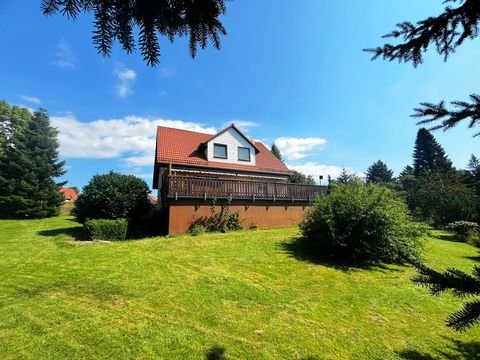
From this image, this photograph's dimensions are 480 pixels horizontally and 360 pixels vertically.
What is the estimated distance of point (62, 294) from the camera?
5633 millimetres

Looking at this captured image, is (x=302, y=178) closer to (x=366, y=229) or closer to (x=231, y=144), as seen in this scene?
(x=231, y=144)

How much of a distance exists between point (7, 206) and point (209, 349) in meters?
30.6

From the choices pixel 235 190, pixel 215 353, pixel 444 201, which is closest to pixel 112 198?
pixel 235 190

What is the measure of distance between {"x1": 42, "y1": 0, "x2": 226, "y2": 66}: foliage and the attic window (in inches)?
750

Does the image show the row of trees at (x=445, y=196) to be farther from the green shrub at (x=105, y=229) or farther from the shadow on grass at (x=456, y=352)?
the green shrub at (x=105, y=229)

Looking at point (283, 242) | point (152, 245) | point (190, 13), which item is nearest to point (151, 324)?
point (190, 13)

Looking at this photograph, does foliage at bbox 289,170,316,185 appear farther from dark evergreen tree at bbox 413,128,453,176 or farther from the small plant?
the small plant

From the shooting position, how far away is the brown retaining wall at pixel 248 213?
1273cm

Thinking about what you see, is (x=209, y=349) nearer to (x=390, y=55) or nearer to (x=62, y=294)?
(x=62, y=294)

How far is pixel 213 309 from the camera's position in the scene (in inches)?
206

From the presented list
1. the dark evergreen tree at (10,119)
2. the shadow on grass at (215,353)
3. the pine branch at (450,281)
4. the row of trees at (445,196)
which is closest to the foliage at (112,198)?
the shadow on grass at (215,353)

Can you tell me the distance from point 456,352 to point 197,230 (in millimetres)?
9920

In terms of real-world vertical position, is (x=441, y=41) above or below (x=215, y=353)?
above

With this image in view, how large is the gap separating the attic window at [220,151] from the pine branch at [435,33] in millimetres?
18545
